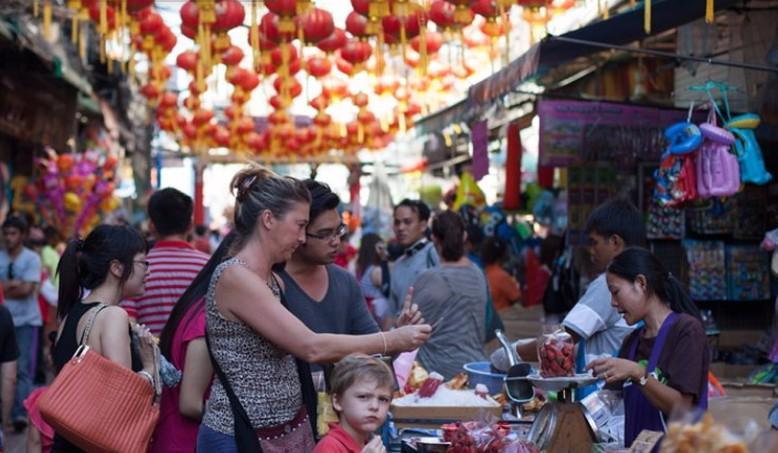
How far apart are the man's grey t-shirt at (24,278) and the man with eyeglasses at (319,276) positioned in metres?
6.51

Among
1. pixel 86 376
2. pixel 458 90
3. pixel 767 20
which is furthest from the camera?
pixel 458 90

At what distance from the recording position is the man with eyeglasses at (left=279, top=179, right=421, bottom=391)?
17.1 ft

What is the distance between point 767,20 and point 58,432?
7115mm

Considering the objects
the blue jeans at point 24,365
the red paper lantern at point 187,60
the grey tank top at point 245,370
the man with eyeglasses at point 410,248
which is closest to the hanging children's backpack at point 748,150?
the man with eyeglasses at point 410,248

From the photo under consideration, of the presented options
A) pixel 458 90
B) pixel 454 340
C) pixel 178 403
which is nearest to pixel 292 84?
pixel 458 90

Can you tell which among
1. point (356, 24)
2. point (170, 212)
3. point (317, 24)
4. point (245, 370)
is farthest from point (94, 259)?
point (356, 24)

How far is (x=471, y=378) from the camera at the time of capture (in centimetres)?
630

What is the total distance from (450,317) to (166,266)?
5.84ft

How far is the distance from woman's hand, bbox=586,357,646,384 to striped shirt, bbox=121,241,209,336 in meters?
3.06

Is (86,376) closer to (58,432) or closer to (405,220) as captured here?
(58,432)

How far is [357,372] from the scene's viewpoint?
4184mm

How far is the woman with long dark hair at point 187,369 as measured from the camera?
4.94m

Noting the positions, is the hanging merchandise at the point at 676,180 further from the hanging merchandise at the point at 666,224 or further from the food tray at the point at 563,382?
the food tray at the point at 563,382

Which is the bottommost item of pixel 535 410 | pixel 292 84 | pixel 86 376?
pixel 535 410
